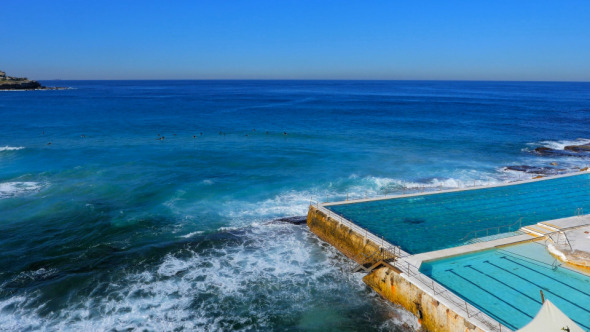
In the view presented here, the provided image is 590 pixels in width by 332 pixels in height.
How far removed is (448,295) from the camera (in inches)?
621

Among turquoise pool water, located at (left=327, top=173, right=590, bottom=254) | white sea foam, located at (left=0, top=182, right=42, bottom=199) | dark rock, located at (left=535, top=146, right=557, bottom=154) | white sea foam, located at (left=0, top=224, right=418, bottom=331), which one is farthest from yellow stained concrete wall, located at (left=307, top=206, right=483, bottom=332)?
dark rock, located at (left=535, top=146, right=557, bottom=154)

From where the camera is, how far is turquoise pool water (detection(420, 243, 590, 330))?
14966 mm

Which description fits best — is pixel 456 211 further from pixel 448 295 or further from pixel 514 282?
pixel 448 295

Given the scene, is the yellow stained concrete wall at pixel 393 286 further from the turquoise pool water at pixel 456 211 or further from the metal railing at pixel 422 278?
the turquoise pool water at pixel 456 211

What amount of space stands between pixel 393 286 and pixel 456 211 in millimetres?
11155

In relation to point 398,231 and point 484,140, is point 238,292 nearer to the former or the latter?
point 398,231

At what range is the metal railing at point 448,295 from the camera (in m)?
13.9

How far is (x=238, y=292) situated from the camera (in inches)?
750

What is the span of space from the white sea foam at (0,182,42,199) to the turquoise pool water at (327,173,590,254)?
28.1 m

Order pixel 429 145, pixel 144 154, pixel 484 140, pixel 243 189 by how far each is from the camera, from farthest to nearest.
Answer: pixel 484 140 → pixel 429 145 → pixel 144 154 → pixel 243 189

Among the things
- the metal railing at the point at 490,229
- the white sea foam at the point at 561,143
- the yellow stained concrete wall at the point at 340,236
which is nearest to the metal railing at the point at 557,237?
the metal railing at the point at 490,229

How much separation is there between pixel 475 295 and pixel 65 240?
25.0m

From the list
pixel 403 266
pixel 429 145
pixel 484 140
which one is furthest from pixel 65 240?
pixel 484 140

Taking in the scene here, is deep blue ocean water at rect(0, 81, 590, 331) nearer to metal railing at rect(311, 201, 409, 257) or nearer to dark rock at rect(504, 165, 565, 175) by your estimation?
dark rock at rect(504, 165, 565, 175)
